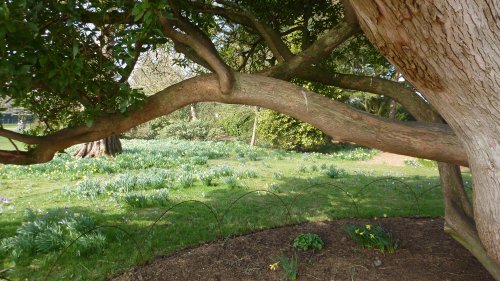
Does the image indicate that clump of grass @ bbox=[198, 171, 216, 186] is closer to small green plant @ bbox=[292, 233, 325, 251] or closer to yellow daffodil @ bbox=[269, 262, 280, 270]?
small green plant @ bbox=[292, 233, 325, 251]

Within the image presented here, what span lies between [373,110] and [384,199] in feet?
55.2

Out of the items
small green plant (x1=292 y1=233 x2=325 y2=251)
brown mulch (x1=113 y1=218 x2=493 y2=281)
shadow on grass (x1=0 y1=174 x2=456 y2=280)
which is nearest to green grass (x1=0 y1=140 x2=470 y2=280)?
shadow on grass (x1=0 y1=174 x2=456 y2=280)

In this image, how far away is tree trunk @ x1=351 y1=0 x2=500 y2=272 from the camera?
60.5 inches

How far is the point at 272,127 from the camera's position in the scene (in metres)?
19.0

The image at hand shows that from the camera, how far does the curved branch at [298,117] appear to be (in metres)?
2.54

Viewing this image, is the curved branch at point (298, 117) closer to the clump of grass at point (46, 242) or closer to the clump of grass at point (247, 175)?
the clump of grass at point (46, 242)

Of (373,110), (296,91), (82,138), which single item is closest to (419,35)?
(296,91)

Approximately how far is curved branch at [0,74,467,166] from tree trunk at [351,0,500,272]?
0.52 meters

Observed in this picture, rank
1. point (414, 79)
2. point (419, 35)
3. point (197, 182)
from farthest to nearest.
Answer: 1. point (197, 182)
2. point (414, 79)
3. point (419, 35)

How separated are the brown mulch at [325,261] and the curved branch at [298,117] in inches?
64.6

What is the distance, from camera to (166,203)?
20.3ft

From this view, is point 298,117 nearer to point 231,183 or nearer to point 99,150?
point 231,183

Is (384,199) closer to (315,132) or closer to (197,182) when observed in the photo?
(197,182)

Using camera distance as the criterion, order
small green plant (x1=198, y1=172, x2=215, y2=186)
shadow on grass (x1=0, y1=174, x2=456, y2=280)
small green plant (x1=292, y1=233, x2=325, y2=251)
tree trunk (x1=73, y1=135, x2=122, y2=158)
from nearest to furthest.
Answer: shadow on grass (x1=0, y1=174, x2=456, y2=280), small green plant (x1=292, y1=233, x2=325, y2=251), small green plant (x1=198, y1=172, x2=215, y2=186), tree trunk (x1=73, y1=135, x2=122, y2=158)
